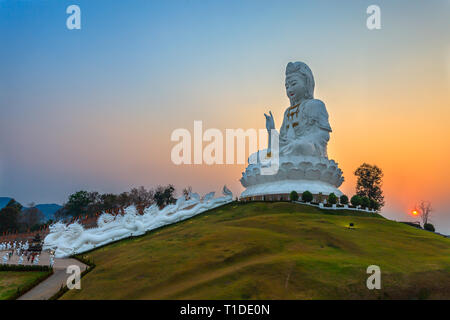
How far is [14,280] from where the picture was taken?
1284 cm

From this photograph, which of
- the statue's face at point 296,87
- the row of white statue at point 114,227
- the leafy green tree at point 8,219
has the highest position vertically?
the statue's face at point 296,87

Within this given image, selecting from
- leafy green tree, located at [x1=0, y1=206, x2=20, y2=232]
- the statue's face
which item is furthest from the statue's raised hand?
leafy green tree, located at [x1=0, y1=206, x2=20, y2=232]

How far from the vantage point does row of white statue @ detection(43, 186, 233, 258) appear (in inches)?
734

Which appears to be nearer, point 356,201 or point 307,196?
point 307,196

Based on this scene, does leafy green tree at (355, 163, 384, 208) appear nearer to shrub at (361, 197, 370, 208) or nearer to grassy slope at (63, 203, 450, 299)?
shrub at (361, 197, 370, 208)

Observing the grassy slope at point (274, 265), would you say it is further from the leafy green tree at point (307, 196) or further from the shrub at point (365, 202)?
the shrub at point (365, 202)

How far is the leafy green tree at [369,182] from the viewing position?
39.5m

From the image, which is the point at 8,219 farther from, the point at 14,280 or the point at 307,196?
the point at 307,196

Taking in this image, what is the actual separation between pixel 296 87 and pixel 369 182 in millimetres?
16983

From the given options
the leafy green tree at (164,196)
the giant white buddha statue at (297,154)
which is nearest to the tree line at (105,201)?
the leafy green tree at (164,196)

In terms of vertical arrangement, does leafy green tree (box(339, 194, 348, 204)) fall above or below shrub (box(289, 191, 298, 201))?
below

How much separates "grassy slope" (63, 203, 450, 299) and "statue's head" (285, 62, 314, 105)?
16261mm

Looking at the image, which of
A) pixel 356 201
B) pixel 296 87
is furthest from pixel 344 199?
pixel 296 87
